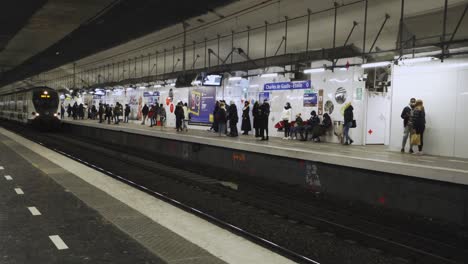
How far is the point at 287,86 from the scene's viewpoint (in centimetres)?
1975

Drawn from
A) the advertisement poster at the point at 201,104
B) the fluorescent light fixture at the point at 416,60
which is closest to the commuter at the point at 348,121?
the fluorescent light fixture at the point at 416,60

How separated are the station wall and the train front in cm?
2462

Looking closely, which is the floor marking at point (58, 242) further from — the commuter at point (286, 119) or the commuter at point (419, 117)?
the commuter at point (286, 119)

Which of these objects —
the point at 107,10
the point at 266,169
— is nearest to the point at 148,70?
the point at 107,10

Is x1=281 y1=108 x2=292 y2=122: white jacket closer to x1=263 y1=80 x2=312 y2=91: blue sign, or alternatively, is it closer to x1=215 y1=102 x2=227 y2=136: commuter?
x1=263 y1=80 x2=312 y2=91: blue sign

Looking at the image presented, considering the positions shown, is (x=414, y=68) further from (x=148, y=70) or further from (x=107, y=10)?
(x=148, y=70)

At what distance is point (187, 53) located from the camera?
26.0m

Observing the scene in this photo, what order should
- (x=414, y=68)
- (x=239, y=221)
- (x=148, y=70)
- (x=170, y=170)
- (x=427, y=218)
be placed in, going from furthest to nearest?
1. (x=148, y=70)
2. (x=170, y=170)
3. (x=414, y=68)
4. (x=427, y=218)
5. (x=239, y=221)

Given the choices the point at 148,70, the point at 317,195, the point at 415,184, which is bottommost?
the point at 317,195

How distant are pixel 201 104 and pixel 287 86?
799cm

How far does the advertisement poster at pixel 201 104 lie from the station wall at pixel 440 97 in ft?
44.8

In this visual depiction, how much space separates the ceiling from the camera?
51.3 ft

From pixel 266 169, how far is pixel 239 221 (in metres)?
5.88

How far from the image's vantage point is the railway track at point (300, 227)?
21.3ft
